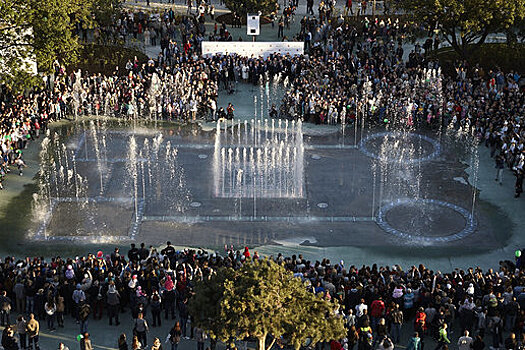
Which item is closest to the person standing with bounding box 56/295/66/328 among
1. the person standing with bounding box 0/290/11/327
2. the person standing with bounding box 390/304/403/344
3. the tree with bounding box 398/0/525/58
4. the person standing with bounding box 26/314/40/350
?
the person standing with bounding box 26/314/40/350

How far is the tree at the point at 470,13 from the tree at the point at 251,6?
37.4 ft

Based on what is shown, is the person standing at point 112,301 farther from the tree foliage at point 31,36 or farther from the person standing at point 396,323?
the tree foliage at point 31,36

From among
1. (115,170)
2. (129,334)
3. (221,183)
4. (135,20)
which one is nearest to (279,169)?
(221,183)

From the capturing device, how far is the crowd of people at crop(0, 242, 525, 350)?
2539cm

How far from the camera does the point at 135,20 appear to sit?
60031 millimetres

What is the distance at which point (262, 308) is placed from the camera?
19906mm

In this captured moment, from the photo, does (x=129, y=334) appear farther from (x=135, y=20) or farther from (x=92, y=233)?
(x=135, y=20)

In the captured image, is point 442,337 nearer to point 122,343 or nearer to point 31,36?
point 122,343

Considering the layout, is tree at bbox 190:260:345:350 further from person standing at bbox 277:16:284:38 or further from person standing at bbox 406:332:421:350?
person standing at bbox 277:16:284:38

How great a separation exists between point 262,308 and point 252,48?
3626 cm

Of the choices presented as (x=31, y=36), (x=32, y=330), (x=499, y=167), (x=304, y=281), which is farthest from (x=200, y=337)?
(x=31, y=36)

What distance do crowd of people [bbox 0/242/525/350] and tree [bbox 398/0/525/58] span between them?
23.9 metres

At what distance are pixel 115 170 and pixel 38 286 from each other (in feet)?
42.8

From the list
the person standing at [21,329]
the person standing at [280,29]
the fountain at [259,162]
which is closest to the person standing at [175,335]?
the person standing at [21,329]
